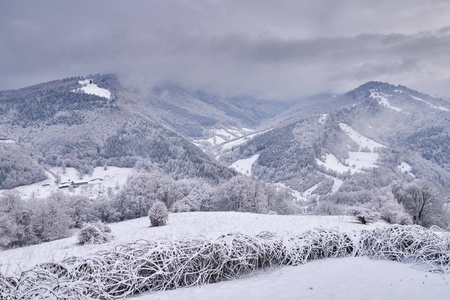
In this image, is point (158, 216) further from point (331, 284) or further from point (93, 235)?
point (331, 284)

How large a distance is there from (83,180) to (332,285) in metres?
154

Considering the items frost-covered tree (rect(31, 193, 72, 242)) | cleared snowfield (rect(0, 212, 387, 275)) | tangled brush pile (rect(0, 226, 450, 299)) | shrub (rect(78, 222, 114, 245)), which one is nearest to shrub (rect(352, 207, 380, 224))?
cleared snowfield (rect(0, 212, 387, 275))

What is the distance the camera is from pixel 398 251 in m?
11.2

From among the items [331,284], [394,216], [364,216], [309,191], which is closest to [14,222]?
[331,284]

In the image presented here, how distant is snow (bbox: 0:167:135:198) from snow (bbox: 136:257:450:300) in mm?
109734

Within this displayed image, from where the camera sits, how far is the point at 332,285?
8.44m

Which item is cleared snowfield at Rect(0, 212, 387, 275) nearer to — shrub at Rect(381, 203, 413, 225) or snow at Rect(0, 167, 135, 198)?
shrub at Rect(381, 203, 413, 225)

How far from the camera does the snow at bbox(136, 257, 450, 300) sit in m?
7.35

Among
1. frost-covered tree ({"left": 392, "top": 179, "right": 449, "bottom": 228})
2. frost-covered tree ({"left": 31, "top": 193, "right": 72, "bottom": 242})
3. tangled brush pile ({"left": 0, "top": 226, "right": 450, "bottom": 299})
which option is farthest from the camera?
frost-covered tree ({"left": 31, "top": 193, "right": 72, "bottom": 242})

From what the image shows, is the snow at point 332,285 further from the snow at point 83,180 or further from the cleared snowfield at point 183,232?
the snow at point 83,180

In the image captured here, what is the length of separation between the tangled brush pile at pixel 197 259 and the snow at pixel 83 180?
108 m

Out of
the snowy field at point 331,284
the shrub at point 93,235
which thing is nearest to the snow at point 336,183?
the shrub at point 93,235

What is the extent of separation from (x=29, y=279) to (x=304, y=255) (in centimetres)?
1035

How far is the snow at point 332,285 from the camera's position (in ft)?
24.1
